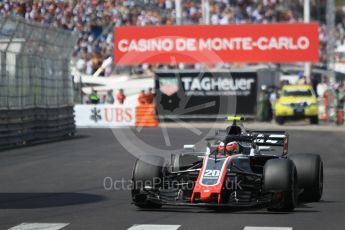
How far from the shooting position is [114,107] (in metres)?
38.4

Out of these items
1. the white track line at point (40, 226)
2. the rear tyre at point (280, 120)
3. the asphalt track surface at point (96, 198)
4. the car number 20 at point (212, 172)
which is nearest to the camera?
the white track line at point (40, 226)

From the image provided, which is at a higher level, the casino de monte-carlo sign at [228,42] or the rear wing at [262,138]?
the casino de monte-carlo sign at [228,42]

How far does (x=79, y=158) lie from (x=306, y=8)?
2291cm

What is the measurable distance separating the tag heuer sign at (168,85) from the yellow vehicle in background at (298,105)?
487cm

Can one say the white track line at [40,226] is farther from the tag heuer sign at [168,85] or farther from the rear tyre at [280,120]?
the tag heuer sign at [168,85]

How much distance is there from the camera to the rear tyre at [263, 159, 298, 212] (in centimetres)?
1215

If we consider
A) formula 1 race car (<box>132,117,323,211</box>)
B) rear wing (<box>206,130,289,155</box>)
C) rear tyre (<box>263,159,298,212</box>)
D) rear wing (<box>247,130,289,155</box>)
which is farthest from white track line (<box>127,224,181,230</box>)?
rear wing (<box>247,130,289,155</box>)

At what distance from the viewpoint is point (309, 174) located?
13336 mm

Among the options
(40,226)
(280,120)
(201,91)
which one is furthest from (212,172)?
(201,91)

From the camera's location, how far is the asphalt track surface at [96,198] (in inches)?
452

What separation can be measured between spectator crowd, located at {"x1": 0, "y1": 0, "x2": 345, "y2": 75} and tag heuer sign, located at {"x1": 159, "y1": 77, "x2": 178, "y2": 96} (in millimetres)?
3253

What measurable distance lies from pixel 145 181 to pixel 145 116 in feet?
84.7

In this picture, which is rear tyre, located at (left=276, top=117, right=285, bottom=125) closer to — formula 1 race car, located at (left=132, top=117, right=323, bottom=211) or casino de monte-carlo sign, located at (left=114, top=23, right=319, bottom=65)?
casino de monte-carlo sign, located at (left=114, top=23, right=319, bottom=65)

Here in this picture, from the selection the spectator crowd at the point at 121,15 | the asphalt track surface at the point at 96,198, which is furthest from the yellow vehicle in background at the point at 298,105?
the asphalt track surface at the point at 96,198
